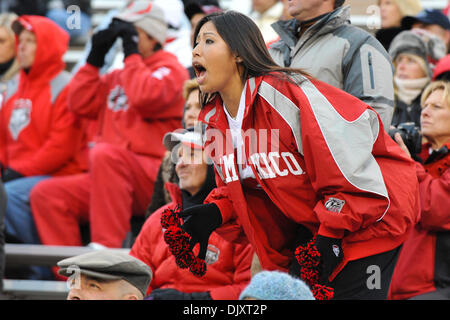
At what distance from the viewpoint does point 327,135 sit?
110 inches

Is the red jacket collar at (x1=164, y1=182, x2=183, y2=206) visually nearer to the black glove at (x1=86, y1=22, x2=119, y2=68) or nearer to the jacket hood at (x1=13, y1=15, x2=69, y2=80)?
the black glove at (x1=86, y1=22, x2=119, y2=68)

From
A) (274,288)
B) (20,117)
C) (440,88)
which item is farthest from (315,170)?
(20,117)

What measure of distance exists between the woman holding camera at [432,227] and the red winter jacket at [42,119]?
287 centimetres

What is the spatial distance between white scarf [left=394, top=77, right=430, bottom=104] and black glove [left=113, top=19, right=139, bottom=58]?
1.85m

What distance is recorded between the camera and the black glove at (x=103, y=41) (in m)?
5.45

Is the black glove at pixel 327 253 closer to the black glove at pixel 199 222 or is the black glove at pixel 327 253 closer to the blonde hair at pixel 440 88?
the black glove at pixel 199 222

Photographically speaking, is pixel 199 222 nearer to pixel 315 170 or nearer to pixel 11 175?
pixel 315 170

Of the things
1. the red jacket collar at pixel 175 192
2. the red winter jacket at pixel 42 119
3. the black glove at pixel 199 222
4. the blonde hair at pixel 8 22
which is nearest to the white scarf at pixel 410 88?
the red jacket collar at pixel 175 192

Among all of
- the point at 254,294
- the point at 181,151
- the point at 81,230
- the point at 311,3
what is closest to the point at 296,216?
the point at 254,294

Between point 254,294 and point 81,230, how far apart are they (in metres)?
3.71

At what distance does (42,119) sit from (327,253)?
12.1ft

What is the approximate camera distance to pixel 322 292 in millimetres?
2746
